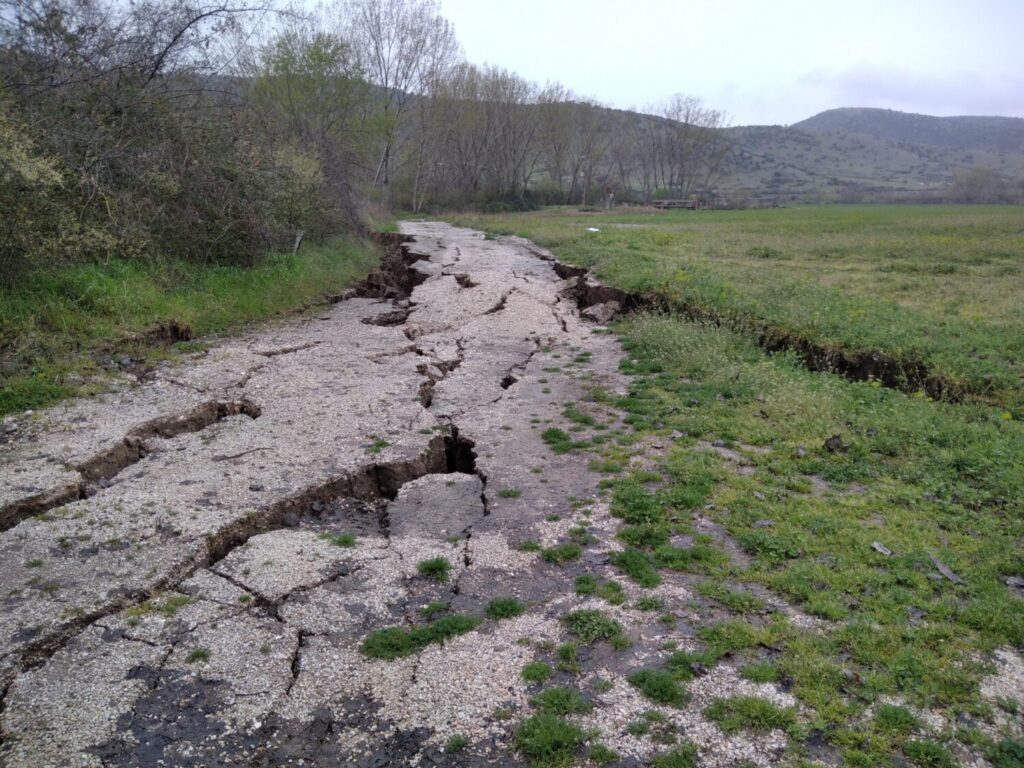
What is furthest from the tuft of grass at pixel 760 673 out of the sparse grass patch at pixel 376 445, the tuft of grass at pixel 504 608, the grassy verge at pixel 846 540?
the sparse grass patch at pixel 376 445

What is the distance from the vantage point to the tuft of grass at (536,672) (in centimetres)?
319

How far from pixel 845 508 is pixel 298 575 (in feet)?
11.8

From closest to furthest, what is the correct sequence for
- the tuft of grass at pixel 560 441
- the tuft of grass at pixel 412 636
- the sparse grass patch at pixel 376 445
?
1. the tuft of grass at pixel 412 636
2. the sparse grass patch at pixel 376 445
3. the tuft of grass at pixel 560 441

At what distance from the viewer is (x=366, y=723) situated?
2963mm

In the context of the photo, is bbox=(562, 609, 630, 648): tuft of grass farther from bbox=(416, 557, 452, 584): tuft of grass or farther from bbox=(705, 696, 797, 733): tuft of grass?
bbox=(416, 557, 452, 584): tuft of grass

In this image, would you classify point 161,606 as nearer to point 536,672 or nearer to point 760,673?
point 536,672

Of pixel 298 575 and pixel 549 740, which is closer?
pixel 549 740

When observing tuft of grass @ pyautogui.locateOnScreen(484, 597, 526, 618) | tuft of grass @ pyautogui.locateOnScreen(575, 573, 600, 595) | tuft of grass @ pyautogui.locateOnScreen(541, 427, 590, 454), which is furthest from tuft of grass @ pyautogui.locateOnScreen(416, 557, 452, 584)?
tuft of grass @ pyautogui.locateOnScreen(541, 427, 590, 454)

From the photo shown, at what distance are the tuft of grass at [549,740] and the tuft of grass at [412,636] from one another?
71cm

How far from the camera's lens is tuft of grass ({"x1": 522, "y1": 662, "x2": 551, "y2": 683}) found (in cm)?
319

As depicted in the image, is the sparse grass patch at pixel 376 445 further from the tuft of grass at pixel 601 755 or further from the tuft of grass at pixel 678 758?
the tuft of grass at pixel 678 758

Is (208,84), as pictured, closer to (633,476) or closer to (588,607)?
(633,476)

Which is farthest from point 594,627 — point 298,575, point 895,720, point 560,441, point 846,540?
point 560,441

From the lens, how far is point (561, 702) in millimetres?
3037
